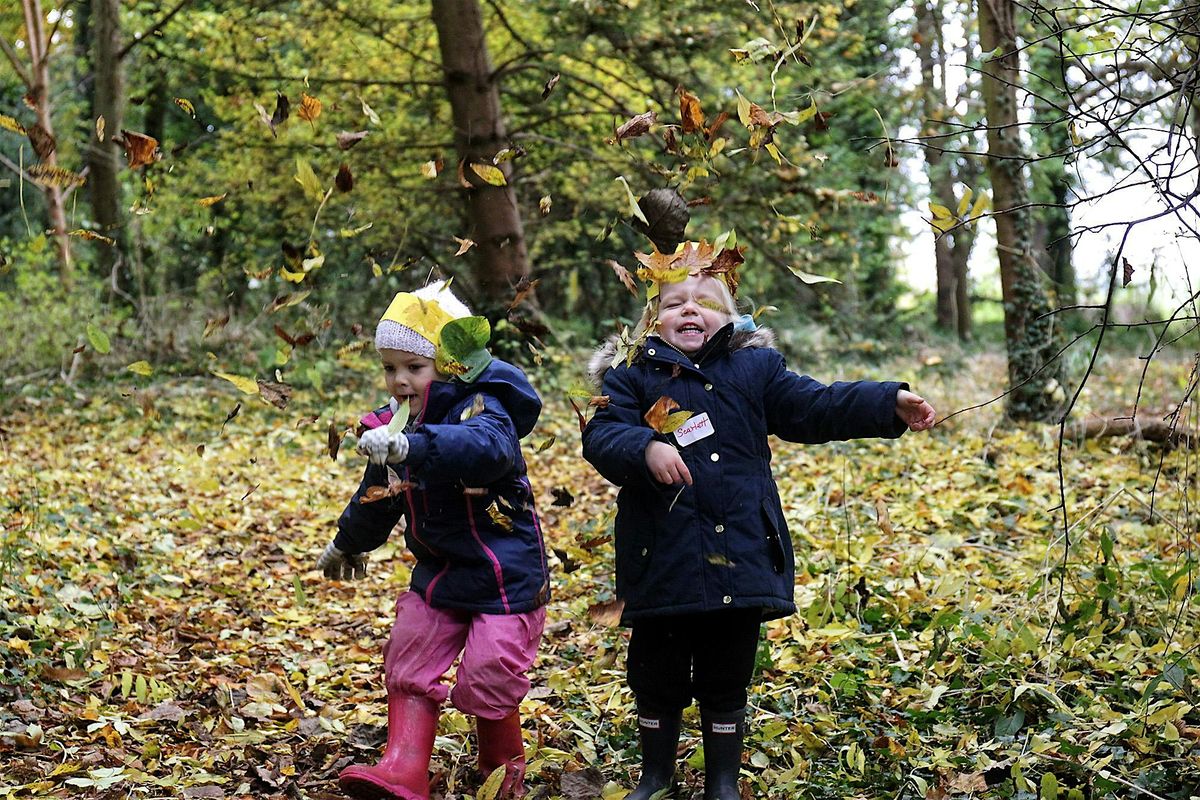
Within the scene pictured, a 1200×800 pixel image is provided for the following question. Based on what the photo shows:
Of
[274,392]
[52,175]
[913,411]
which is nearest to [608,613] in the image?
[913,411]

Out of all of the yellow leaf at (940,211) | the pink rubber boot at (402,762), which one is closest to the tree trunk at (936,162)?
the yellow leaf at (940,211)

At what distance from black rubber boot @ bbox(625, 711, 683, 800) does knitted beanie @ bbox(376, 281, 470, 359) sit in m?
1.27

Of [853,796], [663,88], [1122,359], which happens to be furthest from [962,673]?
[1122,359]

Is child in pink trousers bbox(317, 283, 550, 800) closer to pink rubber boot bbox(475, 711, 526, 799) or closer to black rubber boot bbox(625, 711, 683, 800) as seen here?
pink rubber boot bbox(475, 711, 526, 799)

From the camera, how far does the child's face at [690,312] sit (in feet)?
10.9

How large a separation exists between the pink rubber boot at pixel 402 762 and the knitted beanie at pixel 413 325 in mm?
1039

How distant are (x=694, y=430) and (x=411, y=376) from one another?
875 millimetres

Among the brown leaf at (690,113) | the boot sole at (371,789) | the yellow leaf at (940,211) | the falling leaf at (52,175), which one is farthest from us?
the falling leaf at (52,175)

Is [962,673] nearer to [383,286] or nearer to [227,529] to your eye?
[227,529]

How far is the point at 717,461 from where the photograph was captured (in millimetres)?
3168

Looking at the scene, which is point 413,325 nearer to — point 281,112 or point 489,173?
point 489,173

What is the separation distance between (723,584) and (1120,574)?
1.98m

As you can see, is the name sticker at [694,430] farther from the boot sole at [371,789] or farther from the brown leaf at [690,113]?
the boot sole at [371,789]

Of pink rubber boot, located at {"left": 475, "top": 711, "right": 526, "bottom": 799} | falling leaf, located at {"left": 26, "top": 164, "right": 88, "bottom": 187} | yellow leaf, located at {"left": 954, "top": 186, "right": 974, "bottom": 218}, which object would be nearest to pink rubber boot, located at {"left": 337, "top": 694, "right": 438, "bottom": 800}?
pink rubber boot, located at {"left": 475, "top": 711, "right": 526, "bottom": 799}
